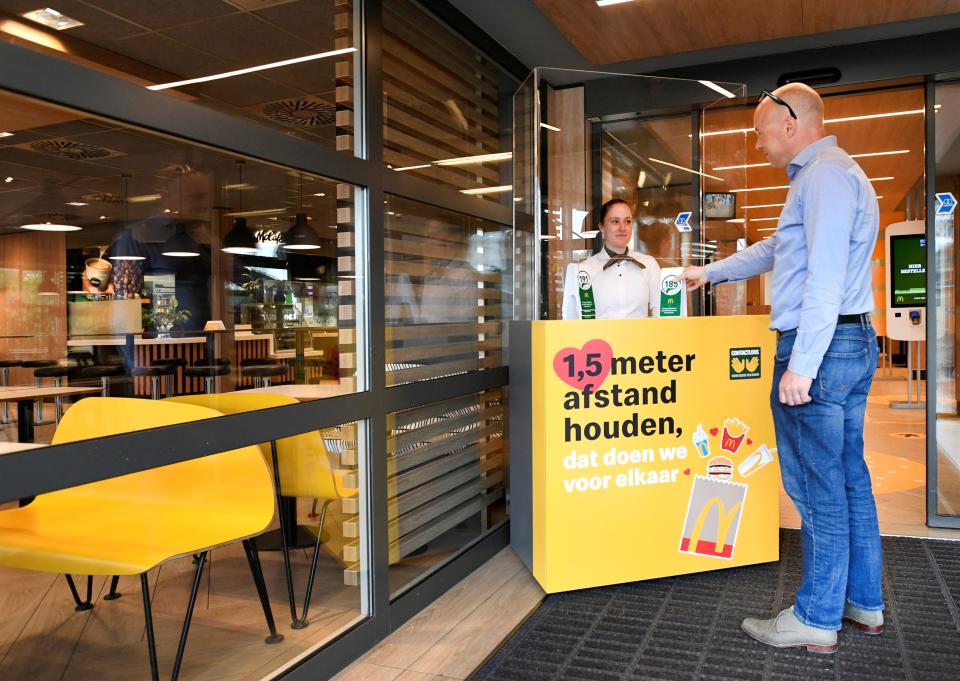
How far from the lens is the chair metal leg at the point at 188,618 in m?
2.09

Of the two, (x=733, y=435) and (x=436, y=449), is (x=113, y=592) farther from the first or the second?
(x=733, y=435)

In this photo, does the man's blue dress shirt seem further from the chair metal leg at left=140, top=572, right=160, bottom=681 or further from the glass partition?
the chair metal leg at left=140, top=572, right=160, bottom=681

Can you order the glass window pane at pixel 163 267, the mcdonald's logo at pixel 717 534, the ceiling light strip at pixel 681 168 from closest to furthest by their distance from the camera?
the glass window pane at pixel 163 267
the mcdonald's logo at pixel 717 534
the ceiling light strip at pixel 681 168

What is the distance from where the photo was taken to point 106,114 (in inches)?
68.4

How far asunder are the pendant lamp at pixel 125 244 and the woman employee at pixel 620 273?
1925 mm

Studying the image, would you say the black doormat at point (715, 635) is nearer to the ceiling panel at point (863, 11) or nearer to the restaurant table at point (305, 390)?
the restaurant table at point (305, 390)

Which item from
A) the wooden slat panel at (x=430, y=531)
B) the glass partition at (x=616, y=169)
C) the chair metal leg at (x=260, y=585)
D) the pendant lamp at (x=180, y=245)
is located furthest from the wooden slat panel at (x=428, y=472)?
the pendant lamp at (x=180, y=245)

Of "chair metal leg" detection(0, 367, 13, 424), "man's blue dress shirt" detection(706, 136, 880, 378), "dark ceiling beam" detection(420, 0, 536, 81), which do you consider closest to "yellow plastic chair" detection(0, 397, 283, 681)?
"chair metal leg" detection(0, 367, 13, 424)

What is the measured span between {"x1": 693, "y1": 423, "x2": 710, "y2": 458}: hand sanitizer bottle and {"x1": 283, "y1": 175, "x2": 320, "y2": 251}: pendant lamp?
1773mm

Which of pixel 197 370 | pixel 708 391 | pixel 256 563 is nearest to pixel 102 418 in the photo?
pixel 197 370

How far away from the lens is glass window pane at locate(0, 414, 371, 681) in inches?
75.6

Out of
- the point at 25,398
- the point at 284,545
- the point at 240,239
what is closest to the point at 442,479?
the point at 284,545

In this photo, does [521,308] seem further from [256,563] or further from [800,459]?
[256,563]

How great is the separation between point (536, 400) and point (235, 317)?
1.34 metres
